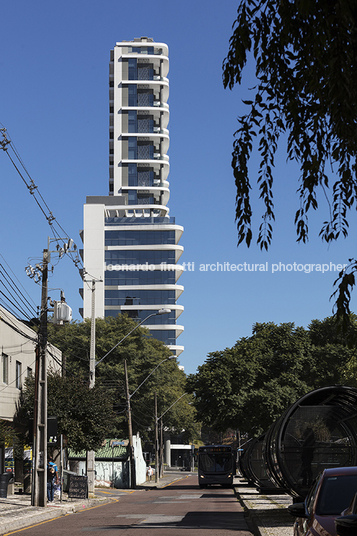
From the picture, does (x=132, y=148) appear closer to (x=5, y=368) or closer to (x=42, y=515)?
(x=5, y=368)

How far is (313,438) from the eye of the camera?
18.4 meters

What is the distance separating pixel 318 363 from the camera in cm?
5062

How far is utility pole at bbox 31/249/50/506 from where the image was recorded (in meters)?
24.4

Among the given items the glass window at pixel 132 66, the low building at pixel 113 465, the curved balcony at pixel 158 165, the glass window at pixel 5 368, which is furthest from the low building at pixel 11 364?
the glass window at pixel 132 66

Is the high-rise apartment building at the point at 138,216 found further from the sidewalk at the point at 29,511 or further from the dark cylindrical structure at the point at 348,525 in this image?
the dark cylindrical structure at the point at 348,525

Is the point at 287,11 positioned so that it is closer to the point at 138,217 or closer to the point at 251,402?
the point at 251,402

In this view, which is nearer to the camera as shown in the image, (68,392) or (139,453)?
(68,392)

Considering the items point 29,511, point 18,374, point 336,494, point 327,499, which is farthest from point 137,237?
point 327,499

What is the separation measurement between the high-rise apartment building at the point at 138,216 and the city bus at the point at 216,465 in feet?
210

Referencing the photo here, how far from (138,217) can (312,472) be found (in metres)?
114

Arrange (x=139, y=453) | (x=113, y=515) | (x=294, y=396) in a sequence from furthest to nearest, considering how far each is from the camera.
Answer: (x=139, y=453) → (x=294, y=396) → (x=113, y=515)

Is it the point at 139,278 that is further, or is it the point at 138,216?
the point at 138,216

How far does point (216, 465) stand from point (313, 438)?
34.0 meters

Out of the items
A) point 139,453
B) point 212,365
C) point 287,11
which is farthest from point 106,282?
point 287,11
